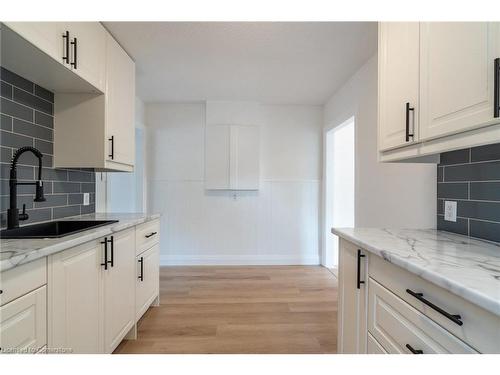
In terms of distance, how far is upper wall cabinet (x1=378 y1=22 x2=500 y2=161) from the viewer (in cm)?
93

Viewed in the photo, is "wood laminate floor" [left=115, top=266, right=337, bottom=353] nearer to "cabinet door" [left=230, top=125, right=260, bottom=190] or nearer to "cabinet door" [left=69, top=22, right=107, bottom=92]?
"cabinet door" [left=230, top=125, right=260, bottom=190]

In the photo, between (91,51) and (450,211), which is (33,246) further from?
(450,211)

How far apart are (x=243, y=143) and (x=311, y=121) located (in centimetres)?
111

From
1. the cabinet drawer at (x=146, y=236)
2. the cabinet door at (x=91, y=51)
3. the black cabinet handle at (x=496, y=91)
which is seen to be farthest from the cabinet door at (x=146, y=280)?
the black cabinet handle at (x=496, y=91)

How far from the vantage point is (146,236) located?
7.48ft

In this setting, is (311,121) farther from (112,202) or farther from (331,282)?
(112,202)

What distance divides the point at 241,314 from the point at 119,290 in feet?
3.75

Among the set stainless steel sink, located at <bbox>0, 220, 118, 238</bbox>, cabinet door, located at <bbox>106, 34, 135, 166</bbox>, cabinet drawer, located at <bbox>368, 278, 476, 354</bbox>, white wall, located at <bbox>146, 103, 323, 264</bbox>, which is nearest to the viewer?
cabinet drawer, located at <bbox>368, 278, 476, 354</bbox>

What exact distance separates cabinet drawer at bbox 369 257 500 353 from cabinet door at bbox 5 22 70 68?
189 cm

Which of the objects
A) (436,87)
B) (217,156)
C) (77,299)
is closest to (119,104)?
(77,299)

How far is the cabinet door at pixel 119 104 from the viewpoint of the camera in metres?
2.12

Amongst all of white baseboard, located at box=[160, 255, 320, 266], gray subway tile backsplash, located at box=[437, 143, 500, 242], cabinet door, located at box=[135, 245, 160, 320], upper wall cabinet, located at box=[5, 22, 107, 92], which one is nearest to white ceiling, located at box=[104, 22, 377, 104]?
upper wall cabinet, located at box=[5, 22, 107, 92]

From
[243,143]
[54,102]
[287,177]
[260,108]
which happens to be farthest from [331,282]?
[54,102]

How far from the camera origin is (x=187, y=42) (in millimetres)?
2295
